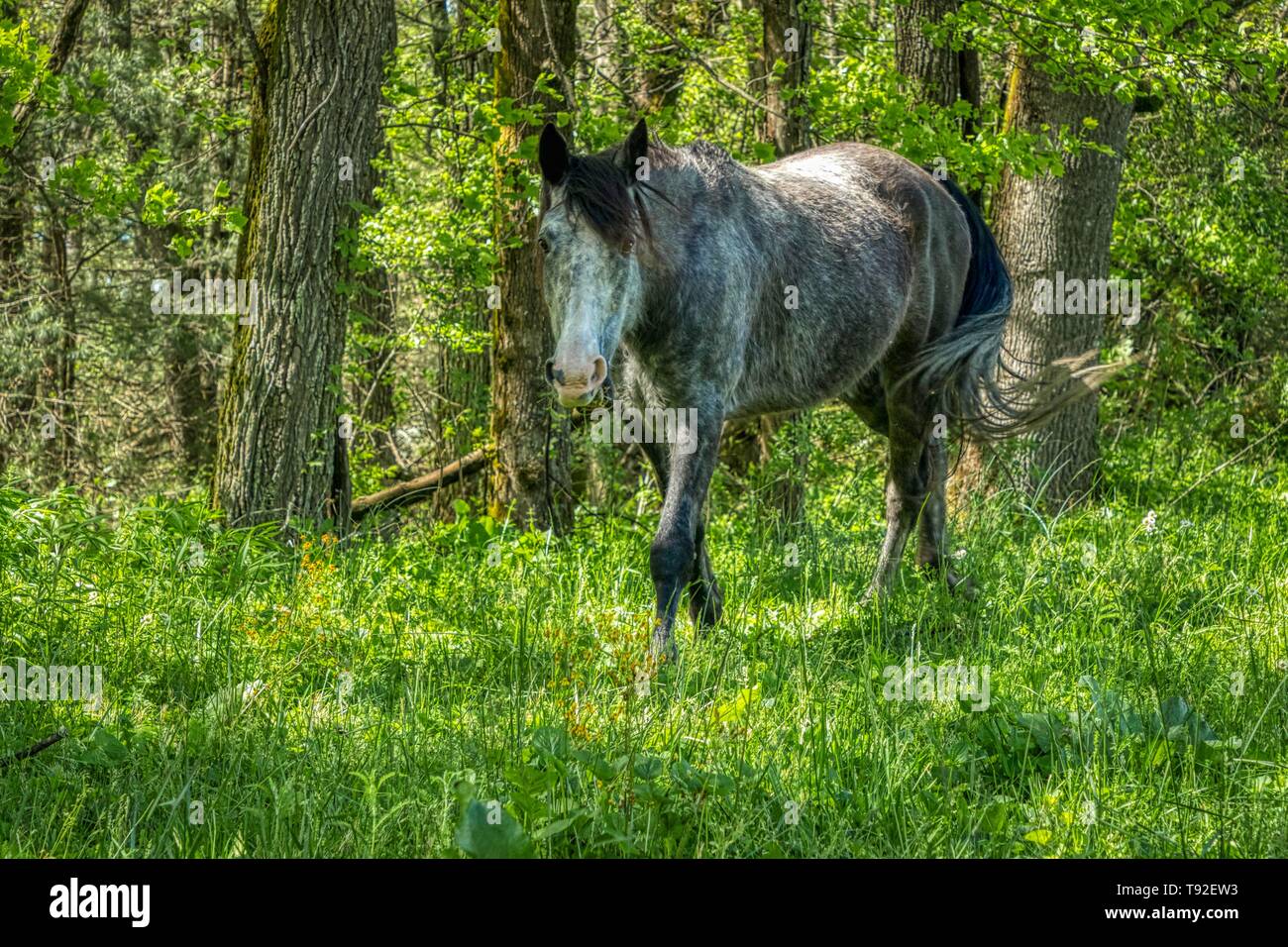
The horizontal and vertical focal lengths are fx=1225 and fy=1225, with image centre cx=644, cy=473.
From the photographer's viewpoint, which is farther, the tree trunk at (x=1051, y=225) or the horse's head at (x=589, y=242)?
the tree trunk at (x=1051, y=225)

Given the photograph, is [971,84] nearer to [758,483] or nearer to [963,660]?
[758,483]

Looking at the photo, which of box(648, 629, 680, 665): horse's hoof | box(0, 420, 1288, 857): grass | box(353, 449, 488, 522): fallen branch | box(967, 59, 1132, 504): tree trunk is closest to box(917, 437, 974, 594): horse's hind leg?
box(0, 420, 1288, 857): grass

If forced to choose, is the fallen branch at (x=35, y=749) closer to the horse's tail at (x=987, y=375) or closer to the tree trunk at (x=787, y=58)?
the horse's tail at (x=987, y=375)

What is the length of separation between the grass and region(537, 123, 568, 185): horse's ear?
1.89 meters

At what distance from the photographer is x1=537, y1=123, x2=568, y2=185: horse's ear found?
A: 5031mm

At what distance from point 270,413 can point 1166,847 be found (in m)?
5.54

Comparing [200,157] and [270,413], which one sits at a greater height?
[200,157]

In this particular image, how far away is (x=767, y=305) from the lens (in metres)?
6.35

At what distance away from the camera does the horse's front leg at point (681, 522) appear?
5.46 m

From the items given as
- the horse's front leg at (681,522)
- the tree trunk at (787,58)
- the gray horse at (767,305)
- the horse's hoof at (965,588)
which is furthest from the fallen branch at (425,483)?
the horse's front leg at (681,522)

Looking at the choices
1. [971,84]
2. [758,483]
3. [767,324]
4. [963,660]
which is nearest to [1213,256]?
[971,84]

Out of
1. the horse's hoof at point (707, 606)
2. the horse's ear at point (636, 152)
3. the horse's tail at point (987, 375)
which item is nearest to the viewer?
the horse's ear at point (636, 152)

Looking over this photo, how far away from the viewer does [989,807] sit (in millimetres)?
3588

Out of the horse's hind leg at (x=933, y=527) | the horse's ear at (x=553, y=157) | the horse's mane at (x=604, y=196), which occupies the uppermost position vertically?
the horse's ear at (x=553, y=157)
